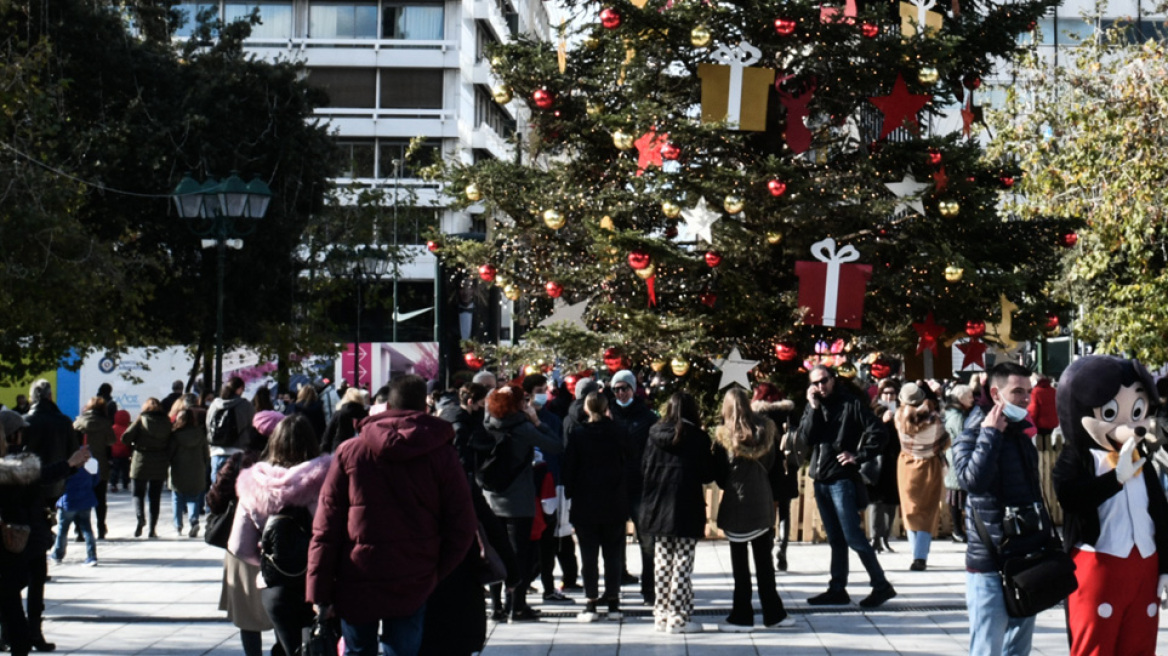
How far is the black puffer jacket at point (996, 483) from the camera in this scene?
738 cm

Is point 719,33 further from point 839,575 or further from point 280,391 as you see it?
point 280,391

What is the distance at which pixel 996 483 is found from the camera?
7445 mm

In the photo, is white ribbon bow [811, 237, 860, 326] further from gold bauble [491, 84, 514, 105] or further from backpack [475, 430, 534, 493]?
backpack [475, 430, 534, 493]

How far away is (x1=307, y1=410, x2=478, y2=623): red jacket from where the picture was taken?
6.67 metres

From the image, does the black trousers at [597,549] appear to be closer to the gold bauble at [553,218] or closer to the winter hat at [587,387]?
the winter hat at [587,387]

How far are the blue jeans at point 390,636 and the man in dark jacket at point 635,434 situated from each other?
498 cm

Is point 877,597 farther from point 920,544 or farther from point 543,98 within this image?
point 543,98

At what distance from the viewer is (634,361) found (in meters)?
16.6

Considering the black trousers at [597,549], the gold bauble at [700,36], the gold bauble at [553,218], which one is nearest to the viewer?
the black trousers at [597,549]

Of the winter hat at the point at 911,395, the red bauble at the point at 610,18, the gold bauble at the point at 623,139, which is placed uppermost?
the red bauble at the point at 610,18

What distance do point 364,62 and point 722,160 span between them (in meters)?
48.1

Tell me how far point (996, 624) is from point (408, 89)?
57.9m

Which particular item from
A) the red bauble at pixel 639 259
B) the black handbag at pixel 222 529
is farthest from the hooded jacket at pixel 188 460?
the black handbag at pixel 222 529

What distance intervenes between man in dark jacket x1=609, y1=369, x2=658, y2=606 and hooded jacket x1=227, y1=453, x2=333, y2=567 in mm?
4234
